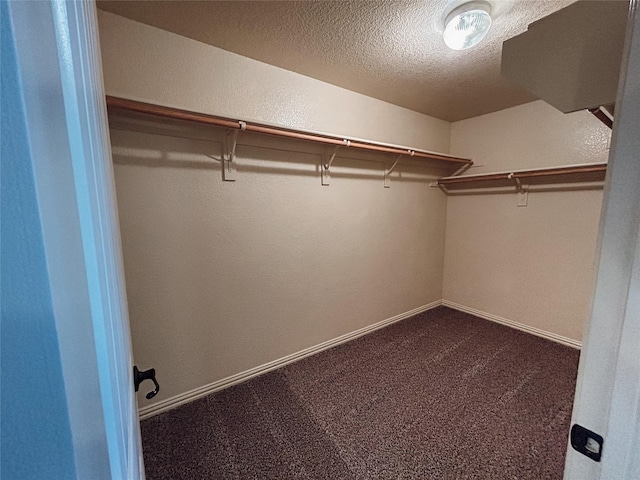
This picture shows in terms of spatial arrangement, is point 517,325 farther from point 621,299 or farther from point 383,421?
point 621,299

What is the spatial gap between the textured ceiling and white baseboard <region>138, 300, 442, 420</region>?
7.66ft

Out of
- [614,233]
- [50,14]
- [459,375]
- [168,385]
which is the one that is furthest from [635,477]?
[168,385]

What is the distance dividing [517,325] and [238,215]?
122 inches

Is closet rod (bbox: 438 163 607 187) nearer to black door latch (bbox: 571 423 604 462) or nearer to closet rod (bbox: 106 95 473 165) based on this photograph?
closet rod (bbox: 106 95 473 165)

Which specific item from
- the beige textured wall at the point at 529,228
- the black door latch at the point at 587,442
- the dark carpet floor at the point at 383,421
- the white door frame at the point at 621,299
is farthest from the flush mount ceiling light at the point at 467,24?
the dark carpet floor at the point at 383,421

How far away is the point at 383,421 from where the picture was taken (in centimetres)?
161

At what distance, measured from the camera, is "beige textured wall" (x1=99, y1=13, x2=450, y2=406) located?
1.55 metres

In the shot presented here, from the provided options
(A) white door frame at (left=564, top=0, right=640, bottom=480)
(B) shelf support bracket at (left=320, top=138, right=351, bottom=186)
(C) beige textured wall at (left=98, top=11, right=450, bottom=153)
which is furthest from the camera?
(B) shelf support bracket at (left=320, top=138, right=351, bottom=186)

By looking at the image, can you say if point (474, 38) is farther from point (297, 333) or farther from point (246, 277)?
point (297, 333)

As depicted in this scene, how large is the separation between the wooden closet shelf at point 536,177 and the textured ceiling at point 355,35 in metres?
0.75

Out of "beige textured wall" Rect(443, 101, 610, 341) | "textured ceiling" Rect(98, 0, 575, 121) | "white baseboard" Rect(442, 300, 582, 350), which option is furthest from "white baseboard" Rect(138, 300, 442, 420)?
"textured ceiling" Rect(98, 0, 575, 121)

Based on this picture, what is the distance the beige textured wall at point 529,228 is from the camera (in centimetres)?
234

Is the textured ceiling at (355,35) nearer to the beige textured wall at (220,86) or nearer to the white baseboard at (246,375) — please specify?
the beige textured wall at (220,86)

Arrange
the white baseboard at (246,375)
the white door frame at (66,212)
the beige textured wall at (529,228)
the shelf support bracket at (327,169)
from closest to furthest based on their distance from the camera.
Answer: the white door frame at (66,212)
the white baseboard at (246,375)
the shelf support bracket at (327,169)
the beige textured wall at (529,228)
